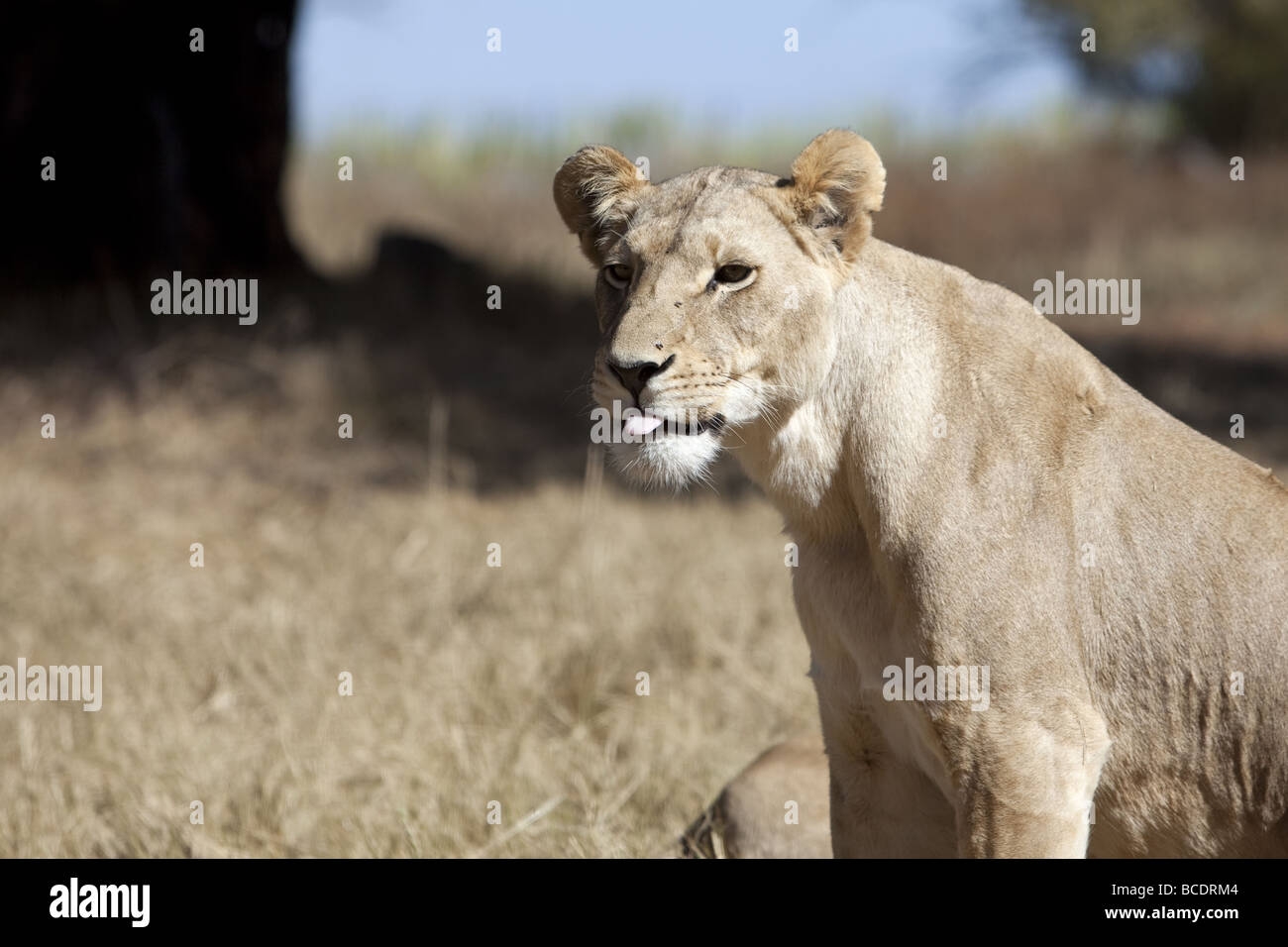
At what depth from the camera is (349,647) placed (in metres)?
5.57

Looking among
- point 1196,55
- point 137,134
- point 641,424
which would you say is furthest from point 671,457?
point 1196,55

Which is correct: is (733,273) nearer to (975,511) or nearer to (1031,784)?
(975,511)

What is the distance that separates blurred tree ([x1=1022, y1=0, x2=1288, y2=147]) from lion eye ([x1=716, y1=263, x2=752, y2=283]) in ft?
71.1

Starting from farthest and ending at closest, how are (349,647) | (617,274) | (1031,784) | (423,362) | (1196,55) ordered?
(1196,55)
(423,362)
(349,647)
(617,274)
(1031,784)

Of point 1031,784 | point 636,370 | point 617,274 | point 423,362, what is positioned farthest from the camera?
point 423,362

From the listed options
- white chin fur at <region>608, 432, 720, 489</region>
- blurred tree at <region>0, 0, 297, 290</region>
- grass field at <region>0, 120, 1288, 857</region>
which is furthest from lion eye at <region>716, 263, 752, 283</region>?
blurred tree at <region>0, 0, 297, 290</region>

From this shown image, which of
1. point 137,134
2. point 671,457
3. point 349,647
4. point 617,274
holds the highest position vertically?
point 137,134

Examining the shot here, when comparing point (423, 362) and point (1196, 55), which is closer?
point (423, 362)

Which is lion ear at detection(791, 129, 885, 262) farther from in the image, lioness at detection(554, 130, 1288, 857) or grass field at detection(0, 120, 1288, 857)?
grass field at detection(0, 120, 1288, 857)

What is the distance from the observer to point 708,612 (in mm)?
5742

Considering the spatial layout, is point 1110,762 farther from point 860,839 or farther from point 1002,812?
point 860,839

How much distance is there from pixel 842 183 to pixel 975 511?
2.33 feet

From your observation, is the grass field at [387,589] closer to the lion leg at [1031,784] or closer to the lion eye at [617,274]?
the lion leg at [1031,784]

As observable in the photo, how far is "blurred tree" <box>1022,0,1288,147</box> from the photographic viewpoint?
22.5 m
